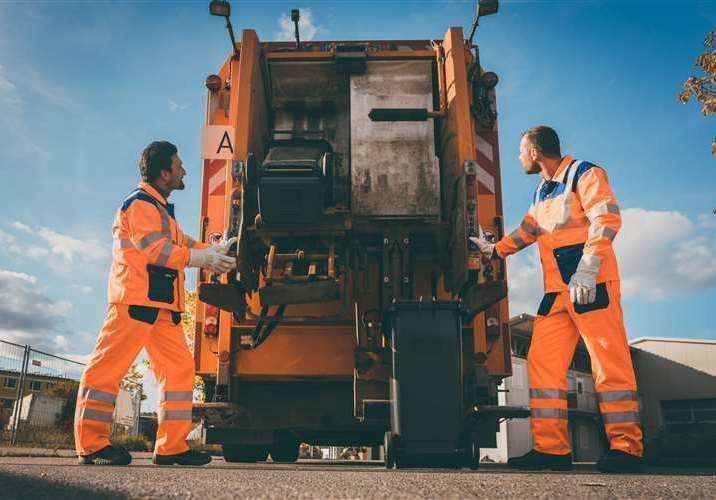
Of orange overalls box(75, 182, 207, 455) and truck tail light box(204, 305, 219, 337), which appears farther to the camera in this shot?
truck tail light box(204, 305, 219, 337)

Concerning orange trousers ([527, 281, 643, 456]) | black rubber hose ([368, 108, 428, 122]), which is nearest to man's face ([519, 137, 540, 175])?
black rubber hose ([368, 108, 428, 122])

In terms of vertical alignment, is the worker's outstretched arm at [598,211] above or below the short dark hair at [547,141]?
below

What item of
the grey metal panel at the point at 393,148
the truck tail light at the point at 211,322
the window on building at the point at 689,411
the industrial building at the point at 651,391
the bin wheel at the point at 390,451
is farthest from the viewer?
the window on building at the point at 689,411

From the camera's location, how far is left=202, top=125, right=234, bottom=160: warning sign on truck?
4.27m

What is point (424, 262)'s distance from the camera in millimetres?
4223

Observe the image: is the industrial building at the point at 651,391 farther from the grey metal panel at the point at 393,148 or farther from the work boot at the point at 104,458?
the work boot at the point at 104,458

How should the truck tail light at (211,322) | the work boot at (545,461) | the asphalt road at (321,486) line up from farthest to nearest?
the truck tail light at (211,322)
the work boot at (545,461)
the asphalt road at (321,486)

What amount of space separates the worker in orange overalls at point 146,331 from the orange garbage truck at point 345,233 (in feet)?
0.71

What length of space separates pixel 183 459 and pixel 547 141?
2.75 meters

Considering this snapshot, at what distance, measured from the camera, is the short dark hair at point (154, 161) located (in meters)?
3.89

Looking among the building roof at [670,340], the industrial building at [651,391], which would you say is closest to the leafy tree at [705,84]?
the industrial building at [651,391]

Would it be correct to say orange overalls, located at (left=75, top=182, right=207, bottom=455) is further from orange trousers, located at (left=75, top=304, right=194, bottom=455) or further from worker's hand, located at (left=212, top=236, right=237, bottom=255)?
worker's hand, located at (left=212, top=236, right=237, bottom=255)

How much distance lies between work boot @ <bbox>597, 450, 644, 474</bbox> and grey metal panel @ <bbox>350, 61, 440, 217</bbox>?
5.77 feet

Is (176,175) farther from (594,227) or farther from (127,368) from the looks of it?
(594,227)
